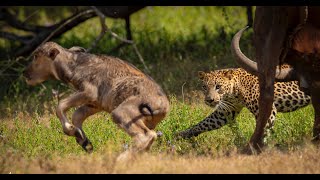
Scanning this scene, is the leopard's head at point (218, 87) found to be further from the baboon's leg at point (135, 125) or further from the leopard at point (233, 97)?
the baboon's leg at point (135, 125)

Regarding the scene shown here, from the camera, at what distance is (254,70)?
10.8m

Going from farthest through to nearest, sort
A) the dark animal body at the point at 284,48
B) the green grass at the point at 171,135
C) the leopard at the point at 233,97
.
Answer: the leopard at the point at 233,97 < the green grass at the point at 171,135 < the dark animal body at the point at 284,48

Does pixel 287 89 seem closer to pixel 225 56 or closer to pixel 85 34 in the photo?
pixel 225 56

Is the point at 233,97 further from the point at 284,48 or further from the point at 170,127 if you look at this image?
the point at 284,48

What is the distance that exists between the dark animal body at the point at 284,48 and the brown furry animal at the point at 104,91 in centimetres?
111

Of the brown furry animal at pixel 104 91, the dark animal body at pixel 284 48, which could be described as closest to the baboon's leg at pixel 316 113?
the dark animal body at pixel 284 48

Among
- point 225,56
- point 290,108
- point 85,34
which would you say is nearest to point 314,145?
point 290,108

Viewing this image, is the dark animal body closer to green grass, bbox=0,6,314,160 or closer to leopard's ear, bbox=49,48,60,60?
green grass, bbox=0,6,314,160

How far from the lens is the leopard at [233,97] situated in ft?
40.3

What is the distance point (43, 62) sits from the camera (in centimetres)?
1111

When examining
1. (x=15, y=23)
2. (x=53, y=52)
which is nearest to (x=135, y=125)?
(x=53, y=52)

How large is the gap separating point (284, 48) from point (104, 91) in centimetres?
212

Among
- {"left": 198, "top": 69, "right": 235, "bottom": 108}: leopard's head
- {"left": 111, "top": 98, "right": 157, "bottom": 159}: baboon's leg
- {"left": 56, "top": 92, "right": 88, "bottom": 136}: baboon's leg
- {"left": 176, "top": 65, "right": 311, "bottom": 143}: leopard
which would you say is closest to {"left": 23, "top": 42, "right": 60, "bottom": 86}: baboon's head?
{"left": 56, "top": 92, "right": 88, "bottom": 136}: baboon's leg

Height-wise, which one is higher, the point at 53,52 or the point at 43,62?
the point at 53,52
